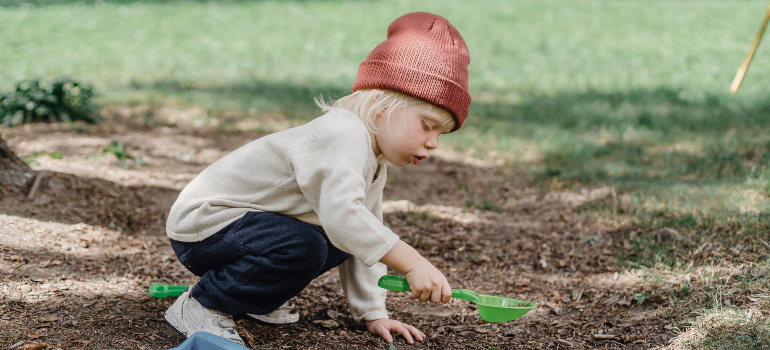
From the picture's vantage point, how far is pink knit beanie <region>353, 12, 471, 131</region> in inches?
79.8

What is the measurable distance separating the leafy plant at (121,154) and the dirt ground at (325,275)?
5 cm

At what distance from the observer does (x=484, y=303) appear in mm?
2137

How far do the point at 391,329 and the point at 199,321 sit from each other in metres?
0.71

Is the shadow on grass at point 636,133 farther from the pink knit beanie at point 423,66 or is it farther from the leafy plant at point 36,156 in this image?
the leafy plant at point 36,156

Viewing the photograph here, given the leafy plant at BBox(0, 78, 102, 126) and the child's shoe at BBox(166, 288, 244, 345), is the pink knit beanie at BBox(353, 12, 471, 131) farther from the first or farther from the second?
the leafy plant at BBox(0, 78, 102, 126)

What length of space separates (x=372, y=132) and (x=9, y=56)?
7323 mm

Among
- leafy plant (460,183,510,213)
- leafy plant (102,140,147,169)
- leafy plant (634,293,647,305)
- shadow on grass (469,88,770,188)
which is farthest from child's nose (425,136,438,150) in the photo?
leafy plant (102,140,147,169)

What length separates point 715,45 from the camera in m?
9.33

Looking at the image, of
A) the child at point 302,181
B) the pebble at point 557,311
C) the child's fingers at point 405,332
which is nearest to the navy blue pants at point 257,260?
the child at point 302,181

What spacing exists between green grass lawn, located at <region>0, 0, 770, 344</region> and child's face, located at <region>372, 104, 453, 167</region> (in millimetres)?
1396

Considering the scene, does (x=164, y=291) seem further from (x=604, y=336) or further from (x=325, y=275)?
(x=604, y=336)

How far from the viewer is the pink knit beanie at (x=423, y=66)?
2.03 meters

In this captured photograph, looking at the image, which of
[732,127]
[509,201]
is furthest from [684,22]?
[509,201]

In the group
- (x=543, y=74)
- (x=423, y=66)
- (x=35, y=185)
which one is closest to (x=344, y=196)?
(x=423, y=66)
